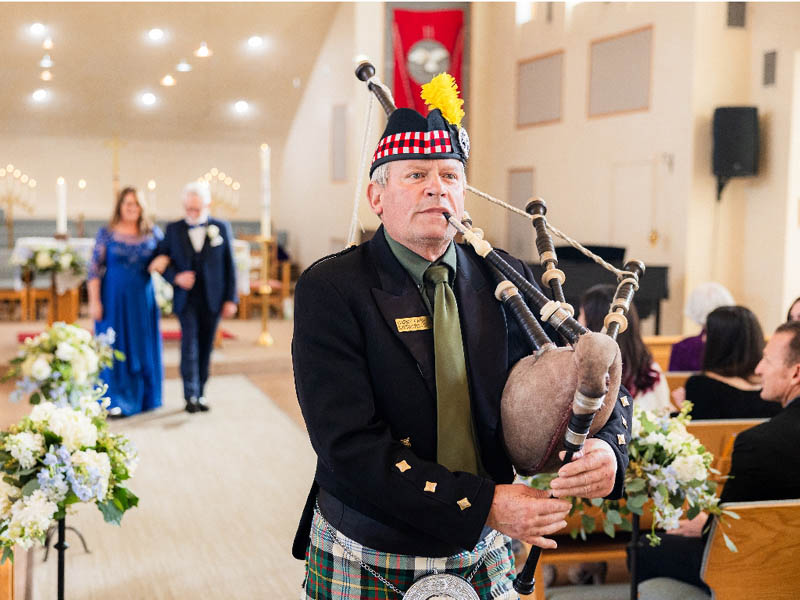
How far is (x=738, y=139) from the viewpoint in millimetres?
7875

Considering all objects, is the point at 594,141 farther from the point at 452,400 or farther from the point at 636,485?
the point at 452,400

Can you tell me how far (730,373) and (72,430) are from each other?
247cm

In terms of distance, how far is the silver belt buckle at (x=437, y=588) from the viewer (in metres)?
1.57

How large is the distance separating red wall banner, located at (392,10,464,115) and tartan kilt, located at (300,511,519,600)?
9544mm

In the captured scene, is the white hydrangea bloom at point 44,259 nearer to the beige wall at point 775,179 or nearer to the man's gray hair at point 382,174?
the beige wall at point 775,179

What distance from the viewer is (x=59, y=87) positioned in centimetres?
1256

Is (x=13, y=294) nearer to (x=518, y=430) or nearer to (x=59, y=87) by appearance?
(x=59, y=87)

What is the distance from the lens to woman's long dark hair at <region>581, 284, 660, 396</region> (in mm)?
3480

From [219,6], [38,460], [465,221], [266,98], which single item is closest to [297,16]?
[219,6]

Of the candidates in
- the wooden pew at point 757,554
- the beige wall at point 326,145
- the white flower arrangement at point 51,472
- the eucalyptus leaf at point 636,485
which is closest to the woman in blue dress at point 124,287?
the white flower arrangement at point 51,472

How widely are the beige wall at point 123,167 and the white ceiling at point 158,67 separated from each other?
19cm

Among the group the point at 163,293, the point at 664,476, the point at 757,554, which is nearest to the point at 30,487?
the point at 664,476

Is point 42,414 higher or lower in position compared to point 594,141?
lower

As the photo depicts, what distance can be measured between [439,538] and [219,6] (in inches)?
425
